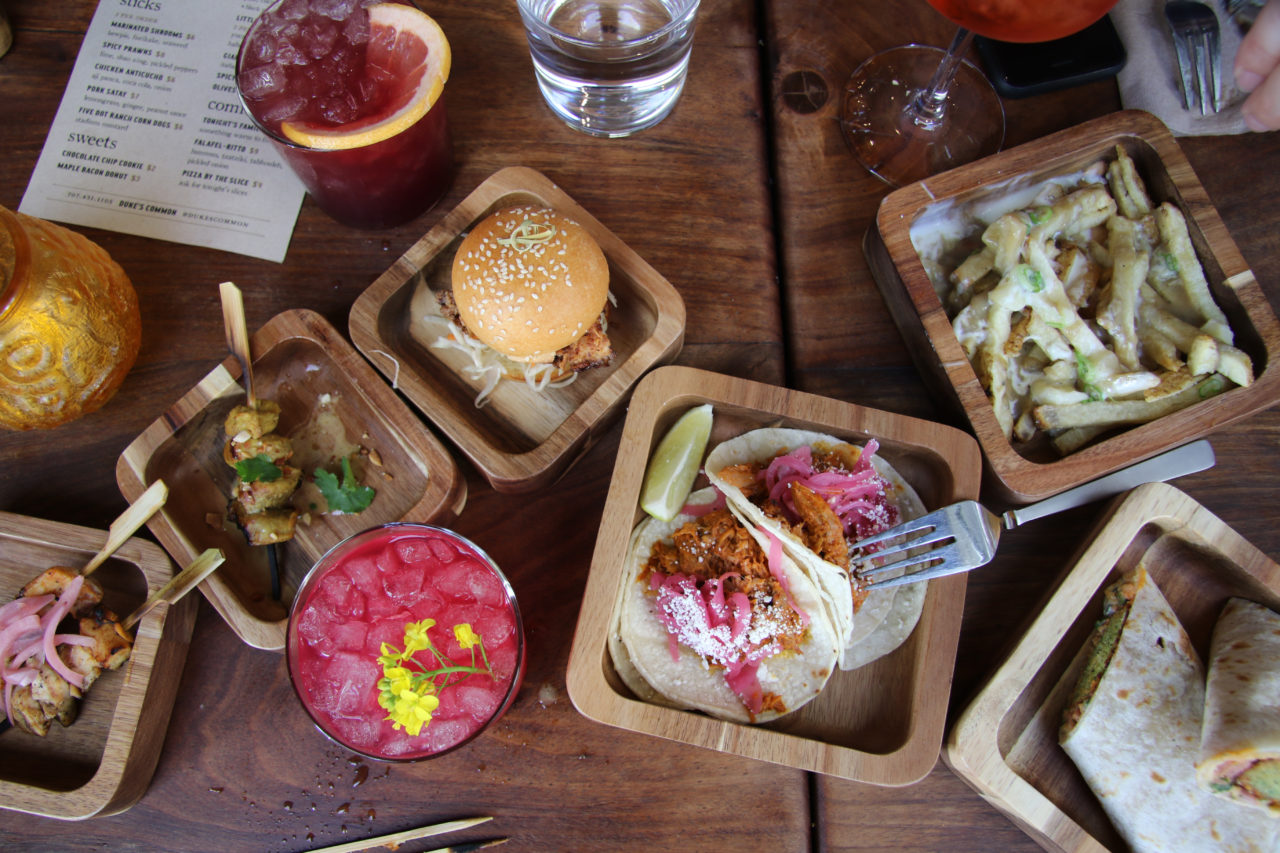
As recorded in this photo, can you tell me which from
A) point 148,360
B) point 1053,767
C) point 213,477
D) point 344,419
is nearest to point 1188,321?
point 1053,767

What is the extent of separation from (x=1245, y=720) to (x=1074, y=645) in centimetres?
33

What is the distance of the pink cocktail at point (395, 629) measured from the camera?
1529 millimetres

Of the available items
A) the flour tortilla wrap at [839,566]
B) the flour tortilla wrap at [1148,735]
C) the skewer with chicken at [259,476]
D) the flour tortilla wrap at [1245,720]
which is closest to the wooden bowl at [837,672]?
the flour tortilla wrap at [839,566]

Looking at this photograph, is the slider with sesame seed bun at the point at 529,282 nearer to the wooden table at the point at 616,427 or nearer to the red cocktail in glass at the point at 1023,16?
the wooden table at the point at 616,427

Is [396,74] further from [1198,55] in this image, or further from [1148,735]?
[1148,735]

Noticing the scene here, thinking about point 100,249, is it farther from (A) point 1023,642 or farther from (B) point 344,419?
(A) point 1023,642

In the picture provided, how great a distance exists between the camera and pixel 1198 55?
199 cm

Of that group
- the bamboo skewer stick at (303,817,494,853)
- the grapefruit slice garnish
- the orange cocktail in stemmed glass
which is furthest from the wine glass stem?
the bamboo skewer stick at (303,817,494,853)

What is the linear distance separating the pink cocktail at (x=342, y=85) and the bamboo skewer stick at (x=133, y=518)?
2.53ft

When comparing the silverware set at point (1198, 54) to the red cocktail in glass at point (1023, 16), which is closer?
the red cocktail in glass at point (1023, 16)

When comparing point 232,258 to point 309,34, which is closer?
point 309,34

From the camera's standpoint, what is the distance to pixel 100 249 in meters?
1.81

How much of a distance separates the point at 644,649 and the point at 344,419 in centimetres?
91

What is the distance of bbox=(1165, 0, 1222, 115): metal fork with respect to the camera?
1988mm
